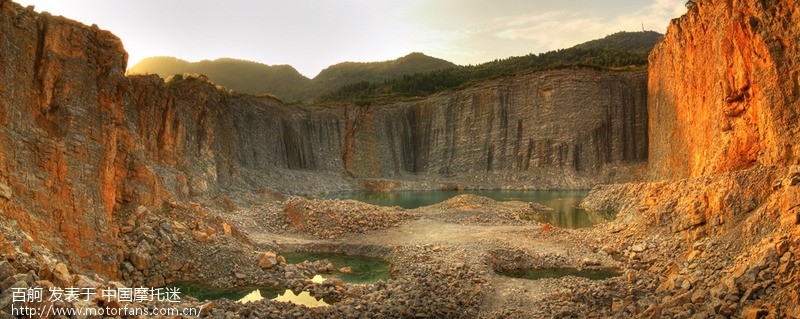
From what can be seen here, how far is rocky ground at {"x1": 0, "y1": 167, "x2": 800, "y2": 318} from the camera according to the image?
9.23 m

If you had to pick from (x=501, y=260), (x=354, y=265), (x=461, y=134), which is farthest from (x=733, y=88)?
(x=461, y=134)

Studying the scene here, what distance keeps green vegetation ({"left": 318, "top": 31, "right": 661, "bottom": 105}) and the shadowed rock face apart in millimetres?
11820

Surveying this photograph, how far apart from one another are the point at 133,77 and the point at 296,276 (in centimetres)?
1971

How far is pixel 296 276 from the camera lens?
1376cm

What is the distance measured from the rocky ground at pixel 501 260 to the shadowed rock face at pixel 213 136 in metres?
1.28

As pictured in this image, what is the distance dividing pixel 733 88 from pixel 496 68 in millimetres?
68077

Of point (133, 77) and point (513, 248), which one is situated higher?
point (133, 77)

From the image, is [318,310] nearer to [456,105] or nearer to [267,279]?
[267,279]

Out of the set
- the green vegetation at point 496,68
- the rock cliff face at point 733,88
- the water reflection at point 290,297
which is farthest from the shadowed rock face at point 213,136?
the rock cliff face at point 733,88

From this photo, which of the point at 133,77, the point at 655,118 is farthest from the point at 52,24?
the point at 655,118

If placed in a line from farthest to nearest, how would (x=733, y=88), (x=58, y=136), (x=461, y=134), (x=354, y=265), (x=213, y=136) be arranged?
(x=461, y=134) → (x=213, y=136) → (x=733, y=88) → (x=354, y=265) → (x=58, y=136)

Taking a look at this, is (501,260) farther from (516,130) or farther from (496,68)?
(496,68)

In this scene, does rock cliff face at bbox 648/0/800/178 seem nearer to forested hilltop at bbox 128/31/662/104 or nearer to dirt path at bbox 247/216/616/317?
dirt path at bbox 247/216/616/317

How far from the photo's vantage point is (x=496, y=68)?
8831 centimetres
